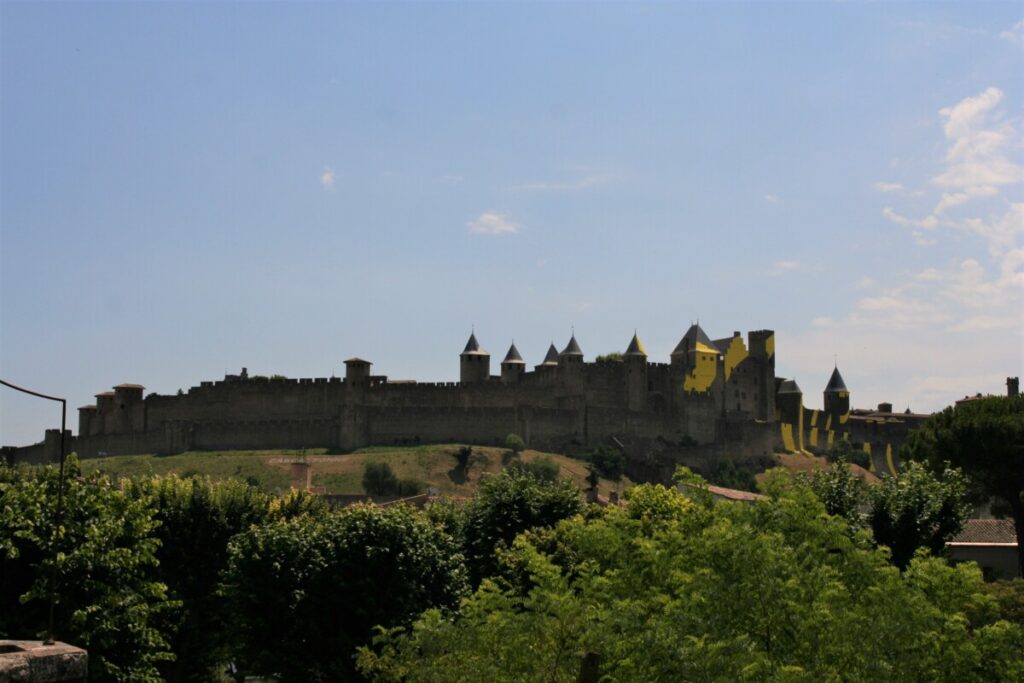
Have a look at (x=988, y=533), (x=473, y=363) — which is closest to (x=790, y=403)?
(x=473, y=363)

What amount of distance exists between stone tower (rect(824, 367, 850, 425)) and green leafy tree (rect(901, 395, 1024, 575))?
56.0 metres

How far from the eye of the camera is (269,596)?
2330 centimetres

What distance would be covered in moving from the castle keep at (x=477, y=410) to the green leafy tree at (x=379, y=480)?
373 inches

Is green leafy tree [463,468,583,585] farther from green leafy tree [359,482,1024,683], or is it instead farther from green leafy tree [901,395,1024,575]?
green leafy tree [901,395,1024,575]

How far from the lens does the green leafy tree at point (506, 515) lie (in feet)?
90.1

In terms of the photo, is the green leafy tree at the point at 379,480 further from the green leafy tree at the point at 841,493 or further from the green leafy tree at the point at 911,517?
the green leafy tree at the point at 911,517

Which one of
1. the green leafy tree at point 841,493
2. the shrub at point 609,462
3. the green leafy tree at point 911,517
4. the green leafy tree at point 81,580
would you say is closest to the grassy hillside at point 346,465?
the shrub at point 609,462

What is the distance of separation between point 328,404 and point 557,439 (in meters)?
15.1

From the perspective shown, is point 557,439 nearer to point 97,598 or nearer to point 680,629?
point 97,598

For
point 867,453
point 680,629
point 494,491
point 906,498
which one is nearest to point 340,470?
point 867,453

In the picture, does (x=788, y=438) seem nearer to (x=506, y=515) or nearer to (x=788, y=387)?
(x=788, y=387)

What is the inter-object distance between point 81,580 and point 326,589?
4973 mm

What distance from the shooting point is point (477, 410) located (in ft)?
269

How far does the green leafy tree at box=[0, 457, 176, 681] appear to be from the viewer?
18891 mm
